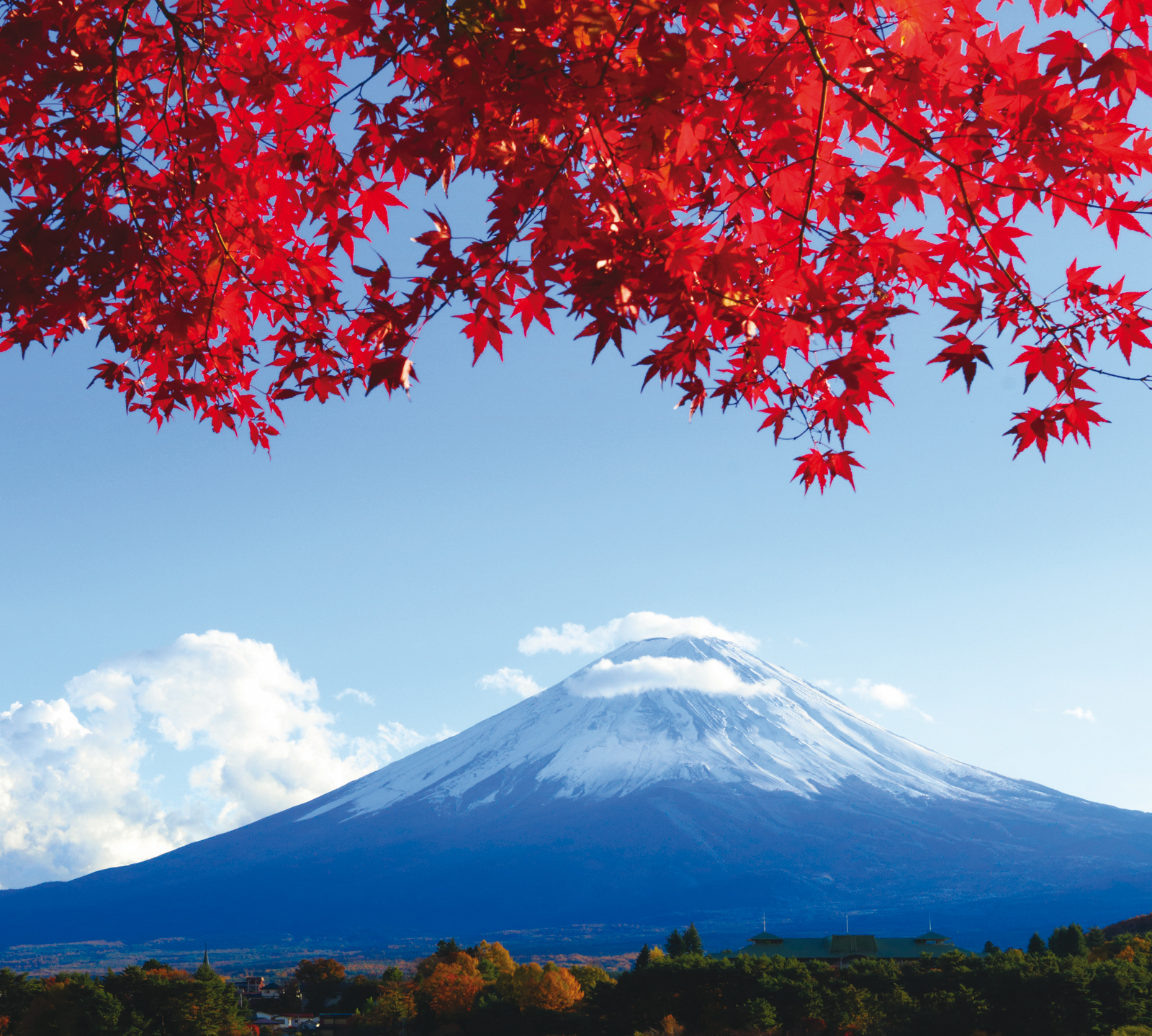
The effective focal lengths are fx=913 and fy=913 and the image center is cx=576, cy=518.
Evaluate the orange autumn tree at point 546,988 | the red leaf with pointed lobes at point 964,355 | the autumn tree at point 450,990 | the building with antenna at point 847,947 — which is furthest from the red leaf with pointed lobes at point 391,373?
the building with antenna at point 847,947

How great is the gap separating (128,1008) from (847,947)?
5628cm

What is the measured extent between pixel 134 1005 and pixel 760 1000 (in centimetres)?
3323

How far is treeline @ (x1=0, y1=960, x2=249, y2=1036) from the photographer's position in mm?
47312

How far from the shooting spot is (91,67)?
4199 millimetres

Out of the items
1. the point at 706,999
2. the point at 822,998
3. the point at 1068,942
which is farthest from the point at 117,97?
the point at 1068,942

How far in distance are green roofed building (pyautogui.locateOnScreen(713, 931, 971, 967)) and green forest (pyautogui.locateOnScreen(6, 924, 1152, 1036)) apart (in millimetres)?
18579

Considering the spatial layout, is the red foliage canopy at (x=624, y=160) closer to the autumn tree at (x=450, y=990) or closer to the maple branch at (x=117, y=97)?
the maple branch at (x=117, y=97)

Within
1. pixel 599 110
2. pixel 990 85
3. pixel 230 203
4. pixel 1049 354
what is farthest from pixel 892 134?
pixel 230 203

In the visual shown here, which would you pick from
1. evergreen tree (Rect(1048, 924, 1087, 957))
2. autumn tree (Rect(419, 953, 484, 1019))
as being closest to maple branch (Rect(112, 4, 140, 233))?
autumn tree (Rect(419, 953, 484, 1019))

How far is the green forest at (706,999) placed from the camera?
38062mm

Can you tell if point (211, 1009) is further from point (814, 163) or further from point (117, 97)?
point (814, 163)

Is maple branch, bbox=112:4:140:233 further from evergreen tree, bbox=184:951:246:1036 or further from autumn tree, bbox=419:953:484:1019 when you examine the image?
autumn tree, bbox=419:953:484:1019

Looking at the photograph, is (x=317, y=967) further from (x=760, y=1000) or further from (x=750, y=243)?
(x=750, y=243)

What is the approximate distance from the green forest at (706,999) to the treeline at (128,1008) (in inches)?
2.7
